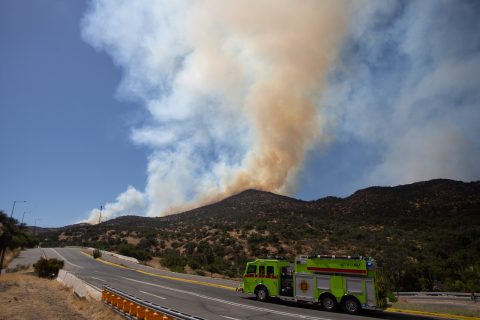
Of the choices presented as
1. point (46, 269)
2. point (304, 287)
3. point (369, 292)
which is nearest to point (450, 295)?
point (369, 292)

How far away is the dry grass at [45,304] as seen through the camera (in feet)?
57.5

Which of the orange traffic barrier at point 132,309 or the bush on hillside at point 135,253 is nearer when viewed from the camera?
the orange traffic barrier at point 132,309

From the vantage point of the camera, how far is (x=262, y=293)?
74.8 feet

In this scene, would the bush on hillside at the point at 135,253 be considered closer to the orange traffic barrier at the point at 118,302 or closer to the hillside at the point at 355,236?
the hillside at the point at 355,236

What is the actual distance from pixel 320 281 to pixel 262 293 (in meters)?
4.05

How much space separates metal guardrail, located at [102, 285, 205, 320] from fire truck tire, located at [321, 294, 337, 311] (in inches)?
380

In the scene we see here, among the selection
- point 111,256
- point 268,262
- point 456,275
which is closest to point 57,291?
point 268,262

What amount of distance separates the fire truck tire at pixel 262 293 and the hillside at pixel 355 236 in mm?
24493

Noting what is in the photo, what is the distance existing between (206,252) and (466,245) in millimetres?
41533

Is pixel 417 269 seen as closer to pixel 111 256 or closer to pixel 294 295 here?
pixel 294 295

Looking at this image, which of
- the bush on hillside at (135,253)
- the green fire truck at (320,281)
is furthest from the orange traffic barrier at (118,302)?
the bush on hillside at (135,253)

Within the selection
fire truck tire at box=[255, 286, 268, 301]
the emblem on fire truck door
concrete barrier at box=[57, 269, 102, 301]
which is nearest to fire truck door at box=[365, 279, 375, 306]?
the emblem on fire truck door

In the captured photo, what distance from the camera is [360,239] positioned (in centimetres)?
6644

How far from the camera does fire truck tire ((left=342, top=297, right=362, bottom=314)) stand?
19156 mm
